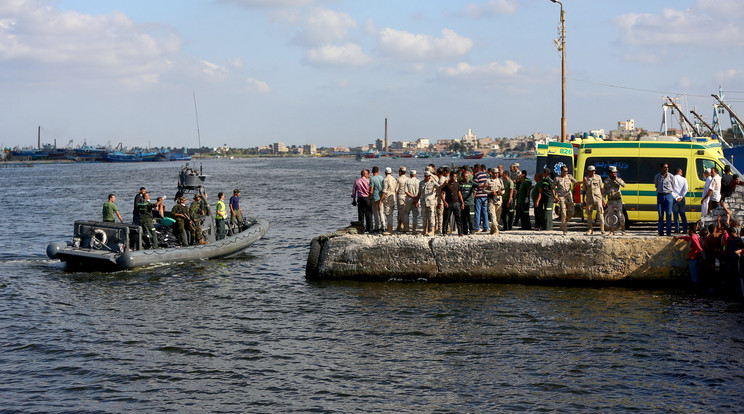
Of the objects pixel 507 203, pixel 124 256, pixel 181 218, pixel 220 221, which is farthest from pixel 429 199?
pixel 220 221

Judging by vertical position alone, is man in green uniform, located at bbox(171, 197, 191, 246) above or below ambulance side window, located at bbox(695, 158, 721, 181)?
below

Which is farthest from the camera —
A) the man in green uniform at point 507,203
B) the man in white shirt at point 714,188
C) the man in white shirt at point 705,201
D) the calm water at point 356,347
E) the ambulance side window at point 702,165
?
the man in green uniform at point 507,203

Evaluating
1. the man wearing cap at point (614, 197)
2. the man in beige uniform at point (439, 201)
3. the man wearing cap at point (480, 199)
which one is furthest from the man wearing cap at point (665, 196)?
the man in beige uniform at point (439, 201)

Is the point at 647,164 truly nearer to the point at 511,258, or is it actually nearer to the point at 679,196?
the point at 679,196

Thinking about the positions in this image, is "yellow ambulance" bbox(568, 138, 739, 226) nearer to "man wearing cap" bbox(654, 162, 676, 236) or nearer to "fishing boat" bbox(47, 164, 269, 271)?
"man wearing cap" bbox(654, 162, 676, 236)

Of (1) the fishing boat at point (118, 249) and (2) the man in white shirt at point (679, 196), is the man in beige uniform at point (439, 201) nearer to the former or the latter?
(2) the man in white shirt at point (679, 196)

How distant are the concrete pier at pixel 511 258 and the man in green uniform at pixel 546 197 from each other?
1.24 metres

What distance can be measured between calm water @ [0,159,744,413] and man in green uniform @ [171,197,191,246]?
7.88ft

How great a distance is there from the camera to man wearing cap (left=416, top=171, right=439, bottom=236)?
59.4ft

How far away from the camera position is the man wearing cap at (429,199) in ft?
59.4

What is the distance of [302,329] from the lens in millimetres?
14570

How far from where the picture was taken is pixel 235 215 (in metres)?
26.3

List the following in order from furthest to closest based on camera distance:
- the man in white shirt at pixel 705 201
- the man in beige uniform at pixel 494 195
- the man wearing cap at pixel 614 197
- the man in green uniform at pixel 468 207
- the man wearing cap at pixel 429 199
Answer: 1. the man in beige uniform at pixel 494 195
2. the man in green uniform at pixel 468 207
3. the man wearing cap at pixel 429 199
4. the man in white shirt at pixel 705 201
5. the man wearing cap at pixel 614 197

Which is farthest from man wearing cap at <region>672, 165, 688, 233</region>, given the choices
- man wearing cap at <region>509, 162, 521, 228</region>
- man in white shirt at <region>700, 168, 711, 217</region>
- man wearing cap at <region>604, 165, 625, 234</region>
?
man wearing cap at <region>509, 162, 521, 228</region>
